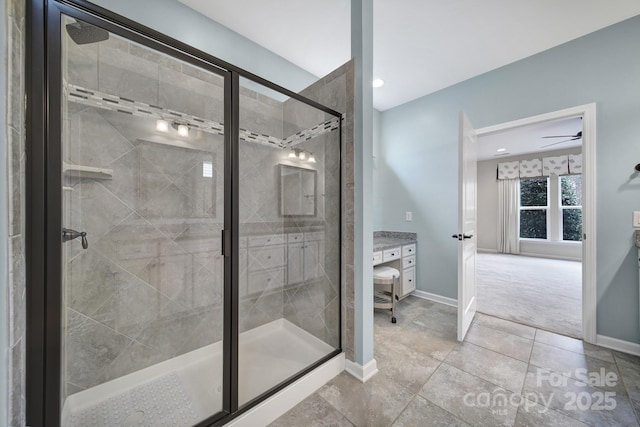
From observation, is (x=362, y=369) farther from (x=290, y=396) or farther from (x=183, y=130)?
(x=183, y=130)

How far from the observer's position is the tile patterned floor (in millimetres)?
1299

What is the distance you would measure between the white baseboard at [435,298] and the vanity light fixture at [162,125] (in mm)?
3331

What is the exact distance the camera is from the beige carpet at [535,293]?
2498 mm

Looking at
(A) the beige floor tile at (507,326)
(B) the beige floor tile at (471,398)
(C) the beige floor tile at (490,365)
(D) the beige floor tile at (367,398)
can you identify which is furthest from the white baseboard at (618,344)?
(D) the beige floor tile at (367,398)

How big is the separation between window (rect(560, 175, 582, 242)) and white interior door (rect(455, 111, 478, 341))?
215 inches

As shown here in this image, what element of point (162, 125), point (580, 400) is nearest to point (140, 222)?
point (162, 125)

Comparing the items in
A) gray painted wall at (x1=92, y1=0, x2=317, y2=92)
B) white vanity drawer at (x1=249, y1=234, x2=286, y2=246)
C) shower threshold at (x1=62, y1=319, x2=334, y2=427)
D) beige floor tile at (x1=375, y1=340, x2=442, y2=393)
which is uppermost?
gray painted wall at (x1=92, y1=0, x2=317, y2=92)

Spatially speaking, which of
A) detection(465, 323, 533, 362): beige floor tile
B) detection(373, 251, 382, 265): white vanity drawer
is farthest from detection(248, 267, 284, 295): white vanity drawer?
detection(465, 323, 533, 362): beige floor tile

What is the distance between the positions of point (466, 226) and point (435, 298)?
129cm

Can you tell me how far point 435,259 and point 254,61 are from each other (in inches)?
121

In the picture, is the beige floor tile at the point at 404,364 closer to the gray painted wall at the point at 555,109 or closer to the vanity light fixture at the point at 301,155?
the gray painted wall at the point at 555,109

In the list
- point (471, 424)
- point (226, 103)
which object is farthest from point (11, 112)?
point (471, 424)

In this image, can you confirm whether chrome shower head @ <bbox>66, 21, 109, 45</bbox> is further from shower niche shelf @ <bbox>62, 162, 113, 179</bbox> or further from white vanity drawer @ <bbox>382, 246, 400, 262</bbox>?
white vanity drawer @ <bbox>382, 246, 400, 262</bbox>

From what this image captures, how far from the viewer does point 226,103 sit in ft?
4.19
